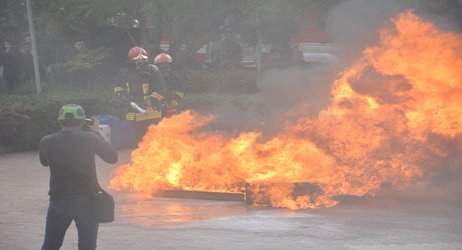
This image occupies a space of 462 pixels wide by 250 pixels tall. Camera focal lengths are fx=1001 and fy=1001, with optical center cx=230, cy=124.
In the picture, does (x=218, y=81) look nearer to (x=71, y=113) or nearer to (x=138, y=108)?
(x=138, y=108)

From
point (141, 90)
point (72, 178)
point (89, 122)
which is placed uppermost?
point (141, 90)

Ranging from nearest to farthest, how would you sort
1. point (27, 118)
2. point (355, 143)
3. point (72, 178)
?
point (72, 178)
point (355, 143)
point (27, 118)

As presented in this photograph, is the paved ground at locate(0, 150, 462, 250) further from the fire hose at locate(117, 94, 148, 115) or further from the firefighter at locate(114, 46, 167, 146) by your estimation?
the firefighter at locate(114, 46, 167, 146)

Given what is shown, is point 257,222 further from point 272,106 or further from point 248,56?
point 248,56

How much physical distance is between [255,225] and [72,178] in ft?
10.6

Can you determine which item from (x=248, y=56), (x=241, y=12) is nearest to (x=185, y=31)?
(x=241, y=12)

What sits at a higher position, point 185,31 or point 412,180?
point 185,31

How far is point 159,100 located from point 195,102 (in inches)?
173

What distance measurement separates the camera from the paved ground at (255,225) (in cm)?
945

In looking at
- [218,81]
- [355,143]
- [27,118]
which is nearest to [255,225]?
[355,143]

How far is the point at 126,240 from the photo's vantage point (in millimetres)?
9758

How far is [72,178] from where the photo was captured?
24.7 ft

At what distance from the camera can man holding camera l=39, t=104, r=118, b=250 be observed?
7.44m

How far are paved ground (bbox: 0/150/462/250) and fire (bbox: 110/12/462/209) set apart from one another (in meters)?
0.32
